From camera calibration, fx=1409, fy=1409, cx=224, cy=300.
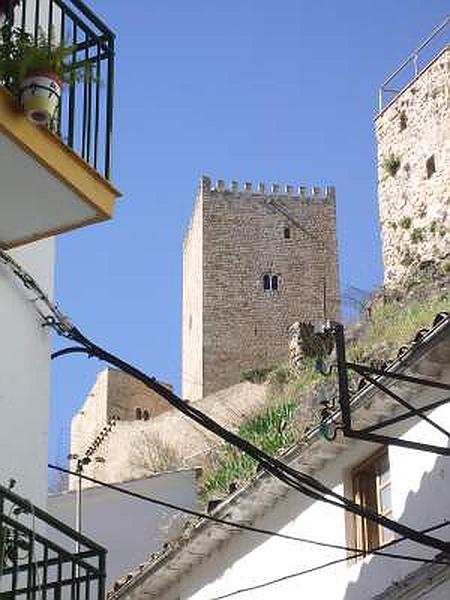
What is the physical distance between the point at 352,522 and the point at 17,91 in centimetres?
575

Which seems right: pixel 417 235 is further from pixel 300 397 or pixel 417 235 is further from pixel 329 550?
pixel 329 550

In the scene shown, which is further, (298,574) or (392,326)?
(392,326)

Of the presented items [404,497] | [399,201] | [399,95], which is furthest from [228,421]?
[404,497]

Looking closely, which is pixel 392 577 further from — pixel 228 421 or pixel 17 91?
pixel 228 421


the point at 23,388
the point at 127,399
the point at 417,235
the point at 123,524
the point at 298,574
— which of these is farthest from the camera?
the point at 127,399

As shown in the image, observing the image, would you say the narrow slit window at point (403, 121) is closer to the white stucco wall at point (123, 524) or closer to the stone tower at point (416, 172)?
the stone tower at point (416, 172)

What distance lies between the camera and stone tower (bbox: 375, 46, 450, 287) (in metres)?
40.2

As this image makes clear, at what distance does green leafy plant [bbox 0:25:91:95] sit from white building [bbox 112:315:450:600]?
3764mm

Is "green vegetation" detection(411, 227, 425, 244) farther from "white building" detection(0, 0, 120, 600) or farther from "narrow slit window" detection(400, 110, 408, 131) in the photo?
"white building" detection(0, 0, 120, 600)

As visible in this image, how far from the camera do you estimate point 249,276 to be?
199 ft

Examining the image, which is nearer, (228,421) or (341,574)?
(341,574)

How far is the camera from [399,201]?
42.1 meters

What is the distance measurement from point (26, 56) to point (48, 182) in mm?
685

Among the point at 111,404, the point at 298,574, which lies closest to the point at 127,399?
the point at 111,404
